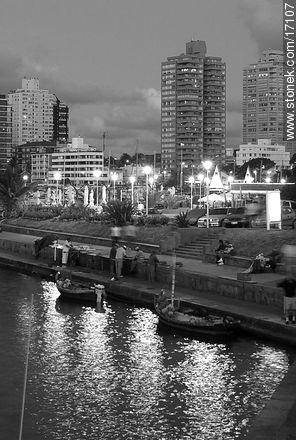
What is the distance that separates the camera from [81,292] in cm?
2825

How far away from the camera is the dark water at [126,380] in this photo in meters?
13.9

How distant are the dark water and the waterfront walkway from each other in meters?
0.79

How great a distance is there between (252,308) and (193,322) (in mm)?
2477

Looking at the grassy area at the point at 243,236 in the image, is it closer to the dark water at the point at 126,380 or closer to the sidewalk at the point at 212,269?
the sidewalk at the point at 212,269

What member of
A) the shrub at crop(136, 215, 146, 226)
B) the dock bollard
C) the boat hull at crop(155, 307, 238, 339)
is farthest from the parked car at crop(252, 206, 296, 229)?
the boat hull at crop(155, 307, 238, 339)

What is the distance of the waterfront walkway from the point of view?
39.7 feet

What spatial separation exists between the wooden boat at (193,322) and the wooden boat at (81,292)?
4744 mm

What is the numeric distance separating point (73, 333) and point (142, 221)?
62.3ft

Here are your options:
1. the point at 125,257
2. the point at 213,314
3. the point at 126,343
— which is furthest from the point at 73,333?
the point at 125,257

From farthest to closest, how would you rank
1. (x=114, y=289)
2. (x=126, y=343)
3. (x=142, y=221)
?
(x=142, y=221) < (x=114, y=289) < (x=126, y=343)

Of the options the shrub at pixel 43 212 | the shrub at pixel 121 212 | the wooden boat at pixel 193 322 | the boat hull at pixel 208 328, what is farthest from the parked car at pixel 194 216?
the boat hull at pixel 208 328

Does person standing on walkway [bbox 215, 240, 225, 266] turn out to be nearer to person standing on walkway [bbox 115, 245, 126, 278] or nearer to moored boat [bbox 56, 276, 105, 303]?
person standing on walkway [bbox 115, 245, 126, 278]

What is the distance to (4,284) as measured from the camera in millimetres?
35156

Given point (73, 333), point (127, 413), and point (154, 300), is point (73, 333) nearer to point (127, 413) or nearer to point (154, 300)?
point (154, 300)
